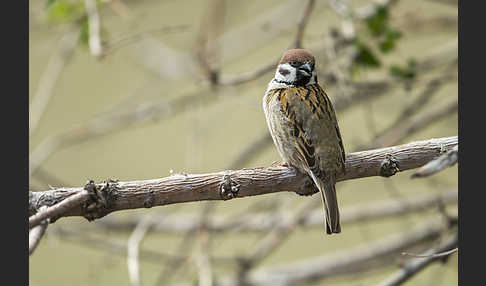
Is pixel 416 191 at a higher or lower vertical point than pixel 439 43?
lower

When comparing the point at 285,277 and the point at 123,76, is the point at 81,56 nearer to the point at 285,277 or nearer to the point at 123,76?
the point at 123,76

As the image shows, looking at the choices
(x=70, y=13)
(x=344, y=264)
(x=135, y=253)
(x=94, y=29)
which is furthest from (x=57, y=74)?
(x=344, y=264)

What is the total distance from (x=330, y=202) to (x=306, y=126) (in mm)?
310

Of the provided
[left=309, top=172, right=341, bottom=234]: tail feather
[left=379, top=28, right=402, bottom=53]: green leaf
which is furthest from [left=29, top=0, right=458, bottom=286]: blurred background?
[left=309, top=172, right=341, bottom=234]: tail feather

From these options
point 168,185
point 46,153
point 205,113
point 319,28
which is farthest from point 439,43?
point 168,185

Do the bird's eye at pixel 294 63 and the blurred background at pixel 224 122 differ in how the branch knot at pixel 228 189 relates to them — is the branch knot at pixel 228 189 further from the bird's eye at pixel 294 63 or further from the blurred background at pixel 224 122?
the bird's eye at pixel 294 63

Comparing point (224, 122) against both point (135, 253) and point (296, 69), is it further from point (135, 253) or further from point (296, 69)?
point (296, 69)

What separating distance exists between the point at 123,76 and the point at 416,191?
2781 millimetres

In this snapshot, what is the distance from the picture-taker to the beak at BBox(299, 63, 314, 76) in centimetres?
247

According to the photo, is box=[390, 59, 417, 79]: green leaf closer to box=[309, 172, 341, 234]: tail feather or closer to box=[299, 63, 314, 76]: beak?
box=[299, 63, 314, 76]: beak

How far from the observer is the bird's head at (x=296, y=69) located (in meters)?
2.46

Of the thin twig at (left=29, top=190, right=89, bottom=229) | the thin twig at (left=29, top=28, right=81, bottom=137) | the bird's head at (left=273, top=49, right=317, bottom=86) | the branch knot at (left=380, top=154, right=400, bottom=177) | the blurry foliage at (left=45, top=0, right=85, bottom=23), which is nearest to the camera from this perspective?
the thin twig at (left=29, top=190, right=89, bottom=229)

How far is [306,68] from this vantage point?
2479 mm

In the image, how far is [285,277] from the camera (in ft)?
13.1
